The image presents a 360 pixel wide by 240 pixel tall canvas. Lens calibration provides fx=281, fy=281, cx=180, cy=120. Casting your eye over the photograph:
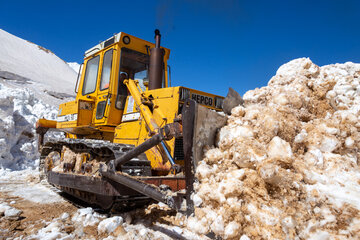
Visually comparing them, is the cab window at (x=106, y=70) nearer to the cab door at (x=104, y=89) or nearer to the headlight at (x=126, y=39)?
the cab door at (x=104, y=89)

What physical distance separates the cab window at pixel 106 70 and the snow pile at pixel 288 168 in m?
3.27

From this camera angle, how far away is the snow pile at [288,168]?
2.00 m

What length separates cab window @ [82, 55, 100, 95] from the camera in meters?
5.80

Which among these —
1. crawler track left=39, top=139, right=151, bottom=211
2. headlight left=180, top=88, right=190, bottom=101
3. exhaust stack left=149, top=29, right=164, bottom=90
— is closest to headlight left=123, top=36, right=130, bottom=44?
exhaust stack left=149, top=29, right=164, bottom=90

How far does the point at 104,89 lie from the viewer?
17.7 feet

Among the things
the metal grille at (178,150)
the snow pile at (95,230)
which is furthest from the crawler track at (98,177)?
the metal grille at (178,150)

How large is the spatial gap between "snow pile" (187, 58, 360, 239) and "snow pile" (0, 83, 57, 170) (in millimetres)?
8726

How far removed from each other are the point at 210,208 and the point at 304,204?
0.71 metres

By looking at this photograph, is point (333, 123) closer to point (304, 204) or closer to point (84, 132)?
point (304, 204)

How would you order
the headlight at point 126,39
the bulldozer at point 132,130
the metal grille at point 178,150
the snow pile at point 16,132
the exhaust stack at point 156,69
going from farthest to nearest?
the snow pile at point 16,132 → the headlight at point 126,39 → the exhaust stack at point 156,69 → the metal grille at point 178,150 → the bulldozer at point 132,130

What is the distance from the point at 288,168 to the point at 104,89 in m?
4.03

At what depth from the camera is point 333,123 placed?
8.31 ft

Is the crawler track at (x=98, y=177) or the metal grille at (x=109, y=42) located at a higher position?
the metal grille at (x=109, y=42)

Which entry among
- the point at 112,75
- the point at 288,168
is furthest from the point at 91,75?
the point at 288,168
